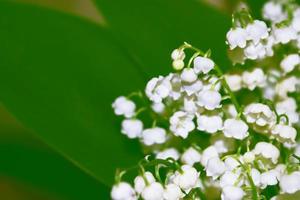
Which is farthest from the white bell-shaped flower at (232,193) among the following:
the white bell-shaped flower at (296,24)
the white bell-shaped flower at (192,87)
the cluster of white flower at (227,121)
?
the white bell-shaped flower at (296,24)

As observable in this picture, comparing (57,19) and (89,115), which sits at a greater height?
(57,19)

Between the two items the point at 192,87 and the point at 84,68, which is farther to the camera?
the point at 84,68

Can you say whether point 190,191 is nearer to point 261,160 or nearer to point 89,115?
point 261,160

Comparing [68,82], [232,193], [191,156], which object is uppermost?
[68,82]

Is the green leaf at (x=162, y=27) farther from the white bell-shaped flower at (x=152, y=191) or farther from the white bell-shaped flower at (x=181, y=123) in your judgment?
the white bell-shaped flower at (x=152, y=191)

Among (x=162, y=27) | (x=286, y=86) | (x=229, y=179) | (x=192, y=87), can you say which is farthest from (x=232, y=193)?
(x=162, y=27)

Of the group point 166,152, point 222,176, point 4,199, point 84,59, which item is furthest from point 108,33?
point 4,199

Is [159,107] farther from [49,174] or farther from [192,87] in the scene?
[49,174]
